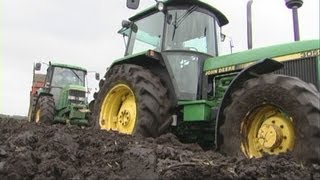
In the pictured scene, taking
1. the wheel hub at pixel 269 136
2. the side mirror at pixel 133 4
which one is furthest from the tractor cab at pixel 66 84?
the wheel hub at pixel 269 136

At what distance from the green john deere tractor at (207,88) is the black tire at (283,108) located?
0.03 ft

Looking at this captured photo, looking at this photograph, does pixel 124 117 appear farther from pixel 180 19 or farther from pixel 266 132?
pixel 266 132

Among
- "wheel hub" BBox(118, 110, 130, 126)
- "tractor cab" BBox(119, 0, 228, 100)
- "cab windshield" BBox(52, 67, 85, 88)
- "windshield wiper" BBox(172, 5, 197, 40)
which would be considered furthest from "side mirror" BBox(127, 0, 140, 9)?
"cab windshield" BBox(52, 67, 85, 88)

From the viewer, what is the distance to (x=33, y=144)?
5059mm

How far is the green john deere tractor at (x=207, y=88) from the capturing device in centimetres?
503

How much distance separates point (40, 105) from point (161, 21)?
25.5 ft

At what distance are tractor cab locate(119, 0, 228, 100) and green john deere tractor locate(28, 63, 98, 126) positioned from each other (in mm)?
6192

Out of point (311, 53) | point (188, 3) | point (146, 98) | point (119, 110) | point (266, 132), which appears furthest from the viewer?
point (119, 110)

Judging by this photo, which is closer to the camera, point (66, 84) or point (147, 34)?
point (147, 34)

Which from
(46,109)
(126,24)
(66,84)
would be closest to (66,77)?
(66,84)

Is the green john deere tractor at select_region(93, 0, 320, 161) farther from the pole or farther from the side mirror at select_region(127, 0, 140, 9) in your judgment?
the pole

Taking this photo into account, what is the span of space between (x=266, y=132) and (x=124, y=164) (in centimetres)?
177

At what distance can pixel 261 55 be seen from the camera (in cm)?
644

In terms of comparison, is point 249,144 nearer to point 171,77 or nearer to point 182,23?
point 171,77
